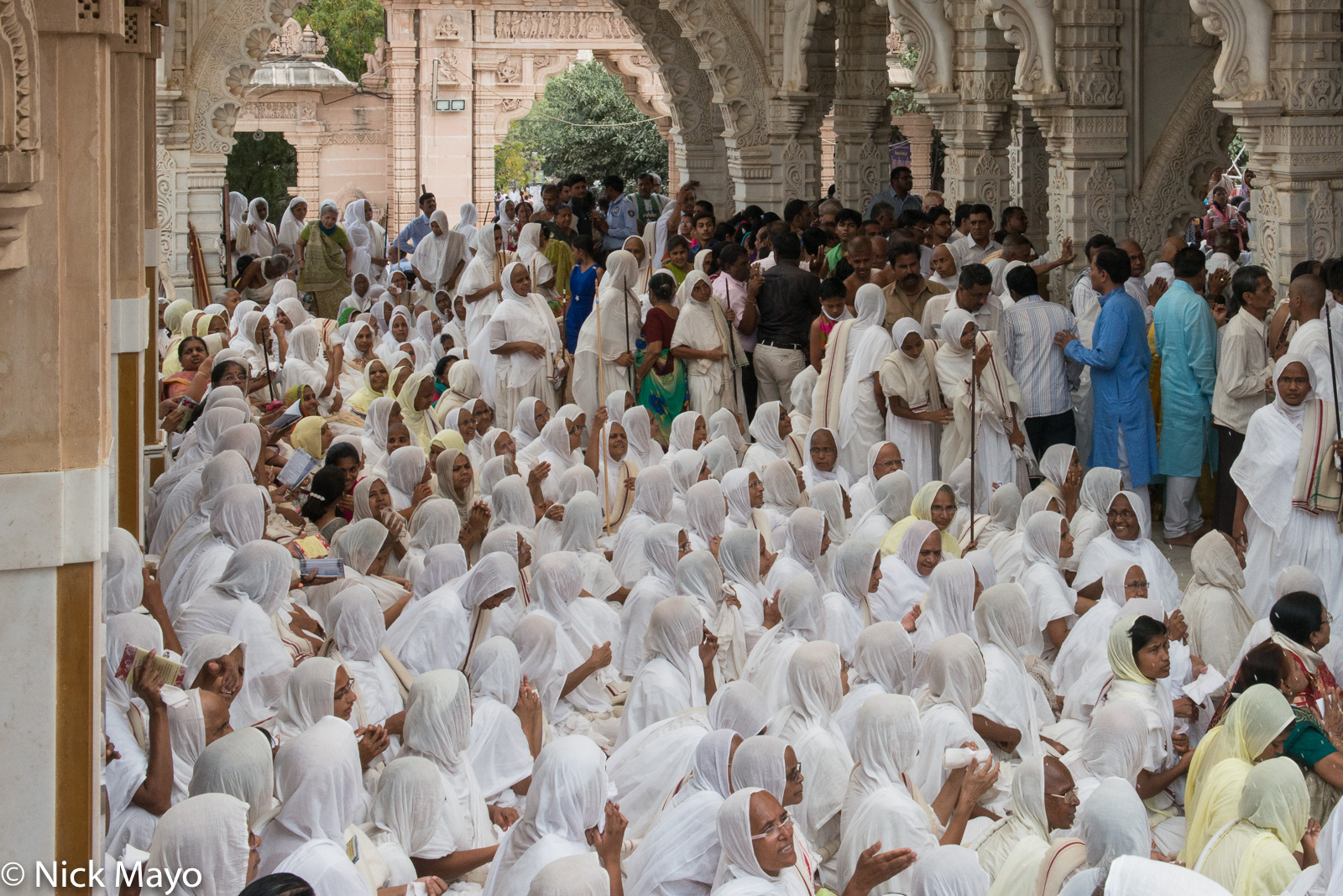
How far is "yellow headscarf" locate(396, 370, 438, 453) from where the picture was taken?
32.8ft

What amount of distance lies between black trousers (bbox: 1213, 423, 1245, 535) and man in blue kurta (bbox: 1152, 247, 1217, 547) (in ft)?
0.48

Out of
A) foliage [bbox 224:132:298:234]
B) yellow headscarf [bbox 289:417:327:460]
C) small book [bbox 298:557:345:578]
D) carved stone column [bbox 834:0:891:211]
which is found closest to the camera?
small book [bbox 298:557:345:578]

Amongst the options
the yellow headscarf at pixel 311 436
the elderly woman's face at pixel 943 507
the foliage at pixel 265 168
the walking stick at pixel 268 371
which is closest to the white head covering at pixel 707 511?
the elderly woman's face at pixel 943 507

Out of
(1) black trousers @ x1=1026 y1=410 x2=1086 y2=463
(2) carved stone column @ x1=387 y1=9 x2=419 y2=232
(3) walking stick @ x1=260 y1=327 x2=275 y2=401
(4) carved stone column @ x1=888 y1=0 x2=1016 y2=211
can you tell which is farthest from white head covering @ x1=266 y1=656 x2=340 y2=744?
(2) carved stone column @ x1=387 y1=9 x2=419 y2=232

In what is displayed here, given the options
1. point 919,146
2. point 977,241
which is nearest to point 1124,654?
point 977,241

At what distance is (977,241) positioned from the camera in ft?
39.3

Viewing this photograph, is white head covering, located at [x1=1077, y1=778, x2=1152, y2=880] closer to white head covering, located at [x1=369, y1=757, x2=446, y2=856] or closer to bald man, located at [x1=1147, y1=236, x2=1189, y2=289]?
white head covering, located at [x1=369, y1=757, x2=446, y2=856]

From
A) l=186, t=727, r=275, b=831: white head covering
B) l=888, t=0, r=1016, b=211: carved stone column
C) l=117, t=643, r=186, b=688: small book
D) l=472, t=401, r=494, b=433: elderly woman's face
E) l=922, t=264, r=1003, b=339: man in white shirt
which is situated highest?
l=888, t=0, r=1016, b=211: carved stone column

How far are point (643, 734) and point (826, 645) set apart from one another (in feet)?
2.19

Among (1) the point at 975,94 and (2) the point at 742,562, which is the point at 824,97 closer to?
(1) the point at 975,94

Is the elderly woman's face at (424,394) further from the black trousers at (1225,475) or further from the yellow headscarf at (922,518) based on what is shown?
the black trousers at (1225,475)

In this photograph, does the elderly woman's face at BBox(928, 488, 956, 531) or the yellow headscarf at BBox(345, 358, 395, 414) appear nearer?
the elderly woman's face at BBox(928, 488, 956, 531)

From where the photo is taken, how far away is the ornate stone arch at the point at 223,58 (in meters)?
14.9

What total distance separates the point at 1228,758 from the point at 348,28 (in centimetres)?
2951
